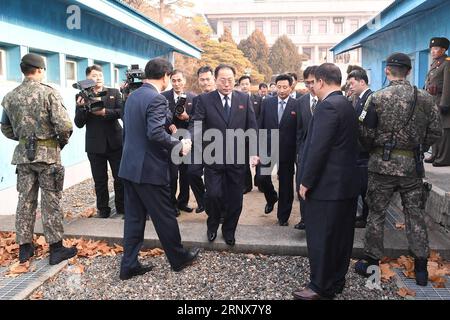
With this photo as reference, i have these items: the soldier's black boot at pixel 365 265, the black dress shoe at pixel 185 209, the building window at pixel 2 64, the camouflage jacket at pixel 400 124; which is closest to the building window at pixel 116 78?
the building window at pixel 2 64

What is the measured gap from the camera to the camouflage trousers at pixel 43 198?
Result: 4.37 meters

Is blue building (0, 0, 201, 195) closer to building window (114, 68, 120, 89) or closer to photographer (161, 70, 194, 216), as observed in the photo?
building window (114, 68, 120, 89)

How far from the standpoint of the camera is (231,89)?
4.65 meters

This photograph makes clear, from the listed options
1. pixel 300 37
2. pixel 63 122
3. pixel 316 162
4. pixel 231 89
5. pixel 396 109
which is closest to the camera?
pixel 316 162

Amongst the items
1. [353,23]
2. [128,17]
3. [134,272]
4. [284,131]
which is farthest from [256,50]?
[134,272]

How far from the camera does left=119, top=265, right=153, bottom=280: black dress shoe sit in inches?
159

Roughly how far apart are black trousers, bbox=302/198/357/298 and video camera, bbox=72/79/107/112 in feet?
9.20

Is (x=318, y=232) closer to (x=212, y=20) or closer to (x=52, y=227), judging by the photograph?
(x=52, y=227)

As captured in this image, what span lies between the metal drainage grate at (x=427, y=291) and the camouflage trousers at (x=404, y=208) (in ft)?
0.84

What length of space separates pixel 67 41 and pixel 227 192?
5.27m

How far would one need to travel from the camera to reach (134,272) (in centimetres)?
408

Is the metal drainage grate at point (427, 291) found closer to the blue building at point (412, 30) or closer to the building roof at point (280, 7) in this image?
Answer: the blue building at point (412, 30)
